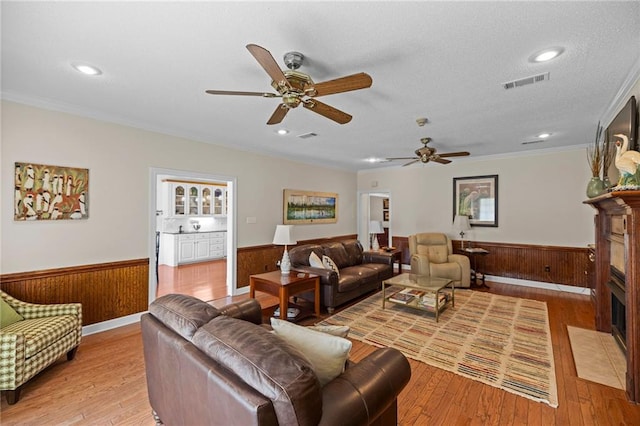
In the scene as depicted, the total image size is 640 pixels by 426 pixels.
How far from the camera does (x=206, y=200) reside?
27.2 ft

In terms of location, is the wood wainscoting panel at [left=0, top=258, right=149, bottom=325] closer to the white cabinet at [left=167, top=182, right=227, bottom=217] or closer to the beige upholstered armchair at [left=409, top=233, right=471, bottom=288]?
the white cabinet at [left=167, top=182, right=227, bottom=217]

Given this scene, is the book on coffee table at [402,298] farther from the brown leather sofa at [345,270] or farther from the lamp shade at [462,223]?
the lamp shade at [462,223]

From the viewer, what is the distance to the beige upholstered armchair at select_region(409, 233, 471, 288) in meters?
5.10

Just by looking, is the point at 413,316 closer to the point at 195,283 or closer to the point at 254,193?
the point at 254,193

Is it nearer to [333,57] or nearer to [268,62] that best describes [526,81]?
[333,57]

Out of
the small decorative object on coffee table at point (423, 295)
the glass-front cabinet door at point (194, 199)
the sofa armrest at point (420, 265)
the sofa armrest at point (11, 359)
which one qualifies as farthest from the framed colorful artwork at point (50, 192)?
the sofa armrest at point (420, 265)

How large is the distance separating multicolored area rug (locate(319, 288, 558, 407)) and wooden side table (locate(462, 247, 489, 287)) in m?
0.95

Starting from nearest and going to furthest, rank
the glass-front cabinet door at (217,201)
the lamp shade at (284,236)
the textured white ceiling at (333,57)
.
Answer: the textured white ceiling at (333,57) → the lamp shade at (284,236) → the glass-front cabinet door at (217,201)

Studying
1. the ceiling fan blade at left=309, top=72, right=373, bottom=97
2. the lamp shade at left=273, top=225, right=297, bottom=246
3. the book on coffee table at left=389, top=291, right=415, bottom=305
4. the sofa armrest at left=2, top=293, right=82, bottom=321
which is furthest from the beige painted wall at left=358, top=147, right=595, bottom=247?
the sofa armrest at left=2, top=293, right=82, bottom=321

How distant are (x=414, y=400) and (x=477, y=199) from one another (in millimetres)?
4827

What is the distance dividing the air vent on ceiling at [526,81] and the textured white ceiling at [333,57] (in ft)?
0.27

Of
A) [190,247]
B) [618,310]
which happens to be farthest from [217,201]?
[618,310]

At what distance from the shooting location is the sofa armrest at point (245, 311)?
7.40 feet

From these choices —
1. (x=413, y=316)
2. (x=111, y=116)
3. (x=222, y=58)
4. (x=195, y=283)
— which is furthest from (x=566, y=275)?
(x=111, y=116)
